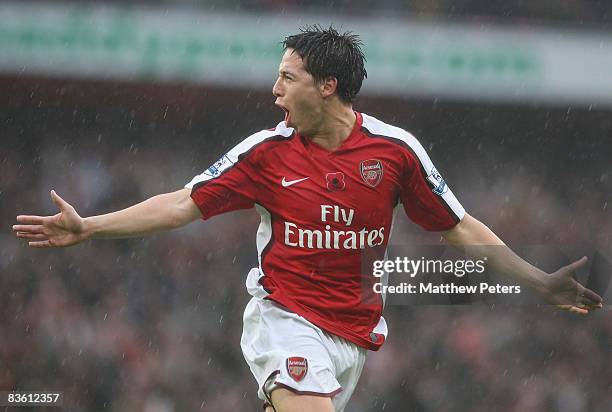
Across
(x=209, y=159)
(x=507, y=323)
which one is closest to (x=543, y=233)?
(x=507, y=323)

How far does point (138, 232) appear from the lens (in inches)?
167

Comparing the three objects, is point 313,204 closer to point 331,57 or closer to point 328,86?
point 328,86

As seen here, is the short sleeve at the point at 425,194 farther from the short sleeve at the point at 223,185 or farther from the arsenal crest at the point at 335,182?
the short sleeve at the point at 223,185

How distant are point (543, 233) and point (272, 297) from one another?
7347 millimetres

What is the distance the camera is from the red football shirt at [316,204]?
14.2 ft

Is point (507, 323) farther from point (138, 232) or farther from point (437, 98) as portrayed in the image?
point (138, 232)

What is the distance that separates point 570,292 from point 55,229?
2255mm

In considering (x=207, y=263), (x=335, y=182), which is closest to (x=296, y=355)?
(x=335, y=182)

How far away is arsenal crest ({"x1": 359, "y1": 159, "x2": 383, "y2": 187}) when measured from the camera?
Result: 4340mm

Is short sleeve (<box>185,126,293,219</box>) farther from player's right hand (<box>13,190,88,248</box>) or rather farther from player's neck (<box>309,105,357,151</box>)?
player's right hand (<box>13,190,88,248</box>)

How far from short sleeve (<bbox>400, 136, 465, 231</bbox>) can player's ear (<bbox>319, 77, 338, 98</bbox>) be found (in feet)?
1.33

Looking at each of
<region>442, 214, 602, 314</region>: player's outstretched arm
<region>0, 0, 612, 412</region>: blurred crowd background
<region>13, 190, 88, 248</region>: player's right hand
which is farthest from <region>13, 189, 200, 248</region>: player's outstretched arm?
<region>0, 0, 612, 412</region>: blurred crowd background

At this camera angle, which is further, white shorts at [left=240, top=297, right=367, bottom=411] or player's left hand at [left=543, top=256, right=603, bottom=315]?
player's left hand at [left=543, top=256, right=603, bottom=315]

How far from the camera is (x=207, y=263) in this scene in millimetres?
10508
